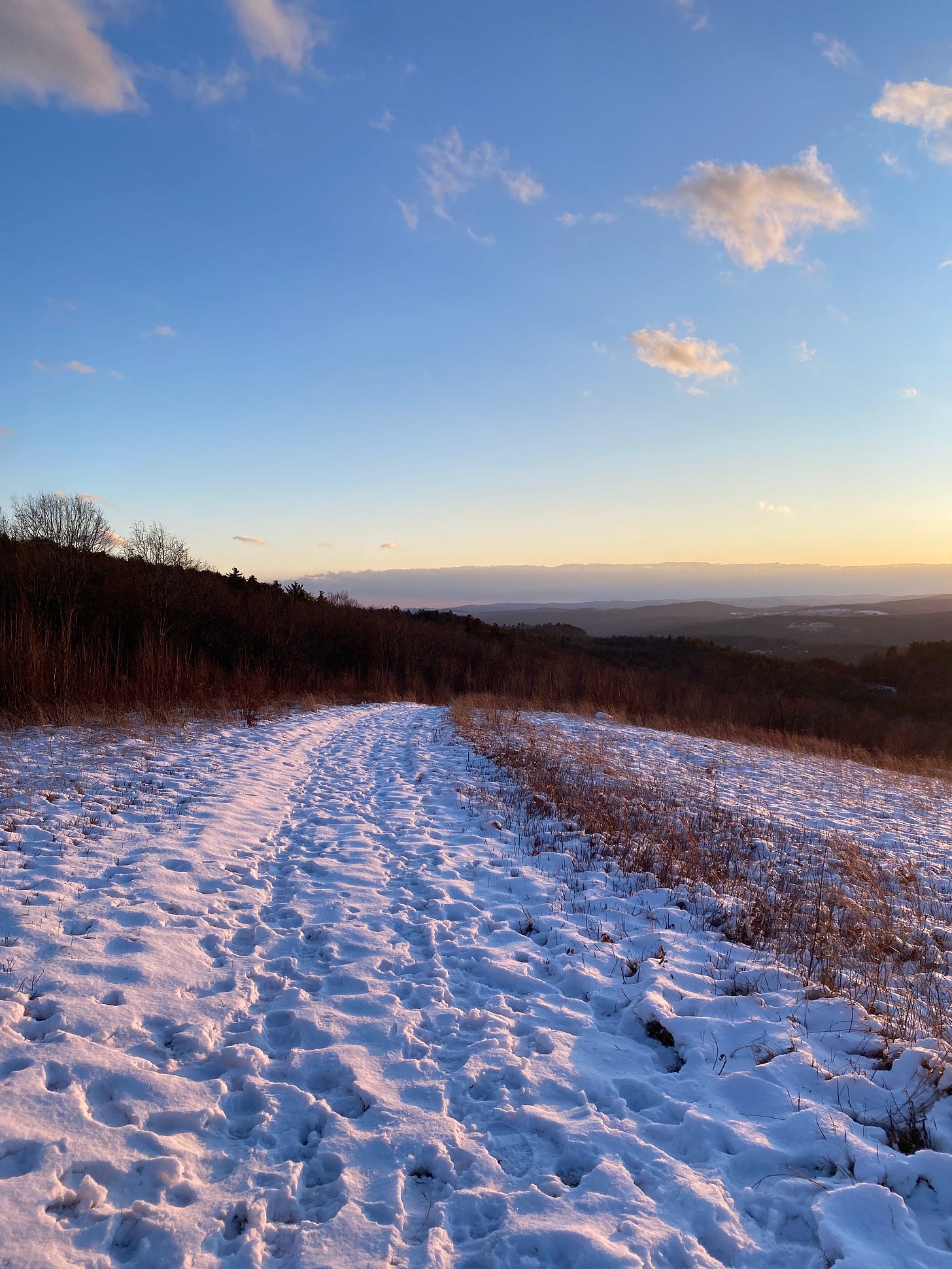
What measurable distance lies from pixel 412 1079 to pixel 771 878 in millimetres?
5526

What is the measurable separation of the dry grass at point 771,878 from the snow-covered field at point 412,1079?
1.65 feet

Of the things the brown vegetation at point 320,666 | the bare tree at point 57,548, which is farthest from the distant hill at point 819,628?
the bare tree at point 57,548

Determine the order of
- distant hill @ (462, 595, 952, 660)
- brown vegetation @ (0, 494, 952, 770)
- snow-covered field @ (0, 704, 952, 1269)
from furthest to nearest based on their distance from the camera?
distant hill @ (462, 595, 952, 660) → brown vegetation @ (0, 494, 952, 770) → snow-covered field @ (0, 704, 952, 1269)

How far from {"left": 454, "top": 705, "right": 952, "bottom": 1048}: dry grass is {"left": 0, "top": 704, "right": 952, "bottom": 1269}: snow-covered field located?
503 millimetres

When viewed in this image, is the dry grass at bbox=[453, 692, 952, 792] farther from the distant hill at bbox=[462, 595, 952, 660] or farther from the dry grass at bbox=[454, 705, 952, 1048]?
the distant hill at bbox=[462, 595, 952, 660]

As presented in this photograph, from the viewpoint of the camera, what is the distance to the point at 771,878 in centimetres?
735

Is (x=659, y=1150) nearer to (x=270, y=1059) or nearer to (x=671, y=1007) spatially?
(x=671, y=1007)

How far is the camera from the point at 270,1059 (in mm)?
3506

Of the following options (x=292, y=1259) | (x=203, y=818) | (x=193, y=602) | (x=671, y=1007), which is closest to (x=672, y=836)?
(x=671, y=1007)

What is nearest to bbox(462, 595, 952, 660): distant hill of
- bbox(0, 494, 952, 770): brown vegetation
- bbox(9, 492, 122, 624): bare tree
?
bbox(0, 494, 952, 770): brown vegetation

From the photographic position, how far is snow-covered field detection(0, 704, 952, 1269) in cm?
246

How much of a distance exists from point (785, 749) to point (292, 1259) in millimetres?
22946

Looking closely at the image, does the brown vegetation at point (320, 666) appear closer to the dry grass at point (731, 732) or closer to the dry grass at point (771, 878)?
the dry grass at point (731, 732)

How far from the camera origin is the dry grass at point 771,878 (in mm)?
4875
